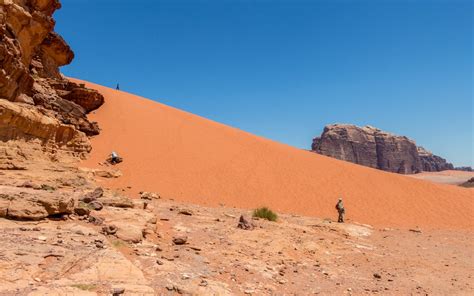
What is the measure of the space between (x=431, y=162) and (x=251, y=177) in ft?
369

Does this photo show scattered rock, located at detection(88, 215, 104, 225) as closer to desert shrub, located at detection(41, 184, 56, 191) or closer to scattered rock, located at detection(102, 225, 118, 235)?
scattered rock, located at detection(102, 225, 118, 235)

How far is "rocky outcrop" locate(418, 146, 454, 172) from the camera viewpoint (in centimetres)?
11094

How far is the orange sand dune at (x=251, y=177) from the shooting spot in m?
16.7

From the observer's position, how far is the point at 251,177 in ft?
64.3

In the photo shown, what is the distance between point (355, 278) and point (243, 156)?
1552 cm

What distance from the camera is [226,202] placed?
16.0 meters

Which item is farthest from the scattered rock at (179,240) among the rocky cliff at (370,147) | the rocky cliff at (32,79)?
the rocky cliff at (370,147)

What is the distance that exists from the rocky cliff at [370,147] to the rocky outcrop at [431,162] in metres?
5.88

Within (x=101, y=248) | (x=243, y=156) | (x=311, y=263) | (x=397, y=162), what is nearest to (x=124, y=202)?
(x=101, y=248)

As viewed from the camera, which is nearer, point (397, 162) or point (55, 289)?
point (55, 289)

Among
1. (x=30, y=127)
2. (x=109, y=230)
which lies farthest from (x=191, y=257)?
(x=30, y=127)

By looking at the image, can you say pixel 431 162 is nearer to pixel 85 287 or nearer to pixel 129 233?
pixel 129 233

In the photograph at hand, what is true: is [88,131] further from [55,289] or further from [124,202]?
[55,289]

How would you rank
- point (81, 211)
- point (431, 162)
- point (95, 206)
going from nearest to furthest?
point (81, 211) < point (95, 206) < point (431, 162)
